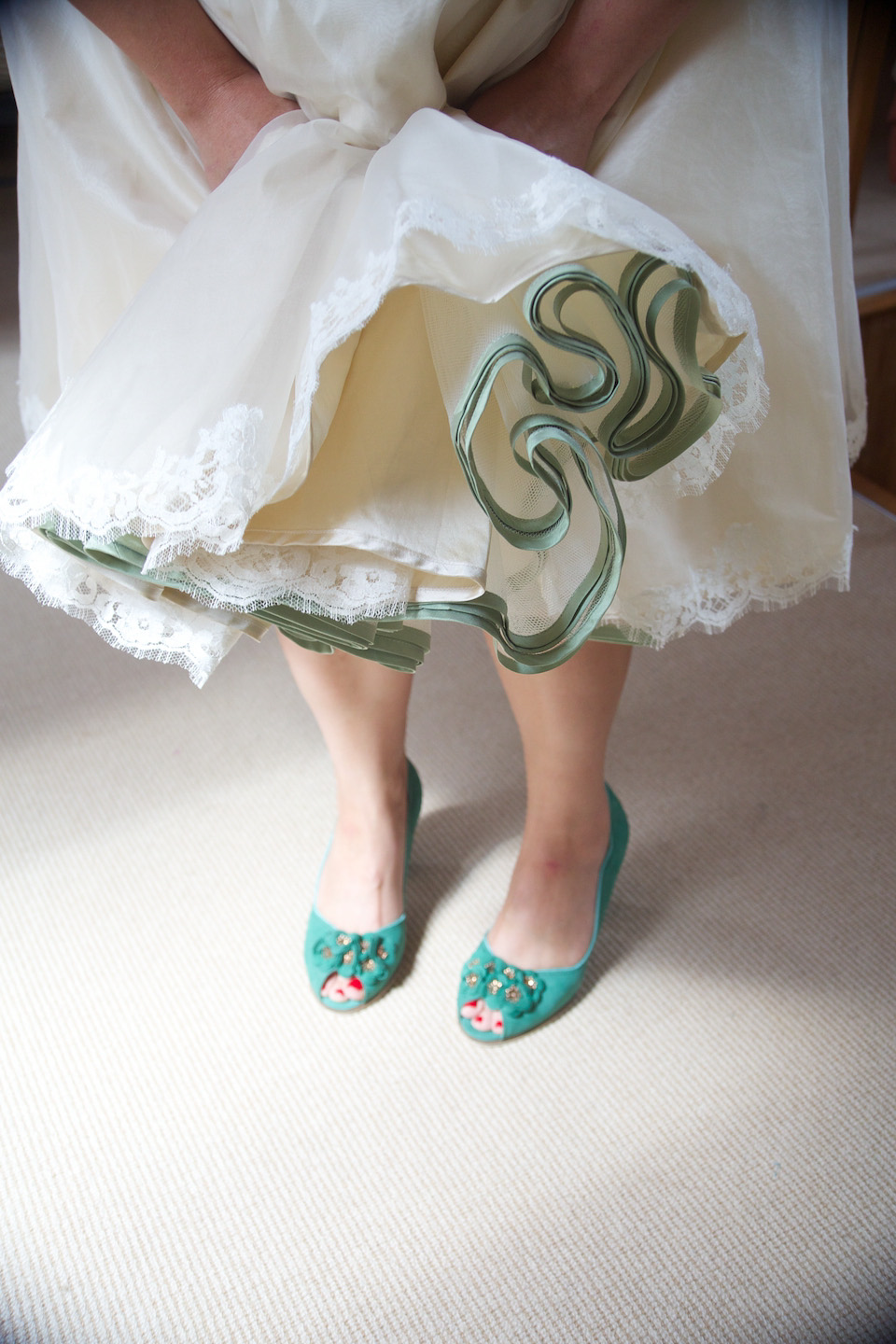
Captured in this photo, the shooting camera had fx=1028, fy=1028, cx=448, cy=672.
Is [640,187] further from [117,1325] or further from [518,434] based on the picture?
[117,1325]

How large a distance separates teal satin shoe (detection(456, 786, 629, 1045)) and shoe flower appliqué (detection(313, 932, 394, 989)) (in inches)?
2.8

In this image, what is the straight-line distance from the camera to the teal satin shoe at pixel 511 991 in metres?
0.86

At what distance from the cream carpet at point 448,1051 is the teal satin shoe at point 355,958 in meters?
0.02

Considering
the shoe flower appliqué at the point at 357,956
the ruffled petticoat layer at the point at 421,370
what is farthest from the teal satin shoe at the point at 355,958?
the ruffled petticoat layer at the point at 421,370

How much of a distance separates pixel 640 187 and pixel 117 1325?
31.4 inches

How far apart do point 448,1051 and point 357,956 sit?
0.11 metres

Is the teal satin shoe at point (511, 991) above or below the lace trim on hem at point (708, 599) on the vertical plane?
below

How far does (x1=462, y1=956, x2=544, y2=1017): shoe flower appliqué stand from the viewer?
2.83 ft

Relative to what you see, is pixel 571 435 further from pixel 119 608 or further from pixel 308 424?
pixel 119 608

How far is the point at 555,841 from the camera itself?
2.90 ft

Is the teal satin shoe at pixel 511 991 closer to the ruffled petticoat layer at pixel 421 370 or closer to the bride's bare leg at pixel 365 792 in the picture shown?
the bride's bare leg at pixel 365 792

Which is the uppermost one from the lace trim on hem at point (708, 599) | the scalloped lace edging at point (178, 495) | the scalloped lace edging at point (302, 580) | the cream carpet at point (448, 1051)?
the scalloped lace edging at point (178, 495)

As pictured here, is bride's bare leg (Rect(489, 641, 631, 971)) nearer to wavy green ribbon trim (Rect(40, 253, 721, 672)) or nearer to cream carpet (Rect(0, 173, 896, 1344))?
cream carpet (Rect(0, 173, 896, 1344))

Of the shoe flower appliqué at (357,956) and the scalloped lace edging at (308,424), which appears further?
the shoe flower appliqué at (357,956)
